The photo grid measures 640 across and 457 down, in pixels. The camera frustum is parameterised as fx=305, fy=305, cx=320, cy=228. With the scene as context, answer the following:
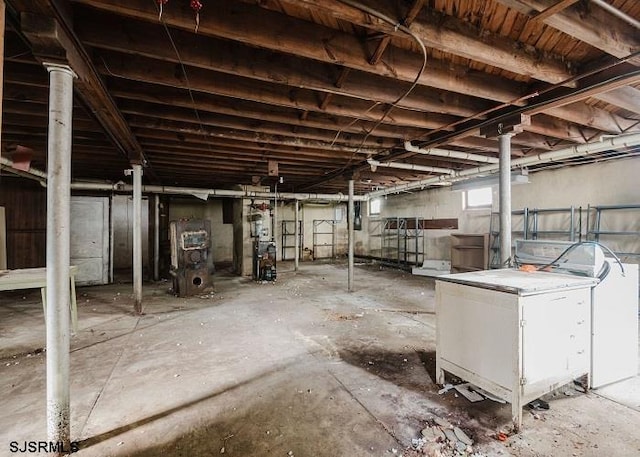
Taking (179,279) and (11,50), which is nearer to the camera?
(11,50)

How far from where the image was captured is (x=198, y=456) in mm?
1658

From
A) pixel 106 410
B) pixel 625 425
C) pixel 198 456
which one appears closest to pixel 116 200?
pixel 106 410

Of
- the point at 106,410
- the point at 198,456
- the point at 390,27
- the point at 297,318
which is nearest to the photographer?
the point at 198,456

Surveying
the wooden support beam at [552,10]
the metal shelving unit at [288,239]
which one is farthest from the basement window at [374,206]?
the wooden support beam at [552,10]

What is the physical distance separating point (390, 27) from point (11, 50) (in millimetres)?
2591

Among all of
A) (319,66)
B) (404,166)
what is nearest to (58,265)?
(319,66)

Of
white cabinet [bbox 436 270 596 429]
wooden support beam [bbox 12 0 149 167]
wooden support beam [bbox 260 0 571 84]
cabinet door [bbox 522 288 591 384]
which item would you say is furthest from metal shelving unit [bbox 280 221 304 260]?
cabinet door [bbox 522 288 591 384]

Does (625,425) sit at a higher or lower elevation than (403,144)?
lower

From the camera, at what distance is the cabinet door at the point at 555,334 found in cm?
189

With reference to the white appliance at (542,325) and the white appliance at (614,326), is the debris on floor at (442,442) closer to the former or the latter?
the white appliance at (542,325)

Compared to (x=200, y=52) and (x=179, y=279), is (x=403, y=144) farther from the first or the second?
(x=179, y=279)

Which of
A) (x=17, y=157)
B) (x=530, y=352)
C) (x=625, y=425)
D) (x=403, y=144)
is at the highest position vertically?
(x=403, y=144)

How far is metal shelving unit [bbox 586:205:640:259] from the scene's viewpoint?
4.48 meters

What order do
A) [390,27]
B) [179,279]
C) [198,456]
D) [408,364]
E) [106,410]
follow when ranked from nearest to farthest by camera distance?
[198,456]
[390,27]
[106,410]
[408,364]
[179,279]
